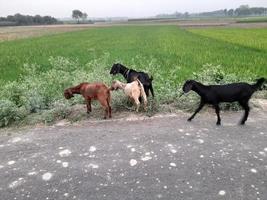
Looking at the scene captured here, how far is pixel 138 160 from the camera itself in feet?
17.2

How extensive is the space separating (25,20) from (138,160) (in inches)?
4982

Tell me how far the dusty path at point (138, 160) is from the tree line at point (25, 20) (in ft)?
394

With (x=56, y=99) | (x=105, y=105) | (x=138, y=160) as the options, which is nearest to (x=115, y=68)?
(x=56, y=99)

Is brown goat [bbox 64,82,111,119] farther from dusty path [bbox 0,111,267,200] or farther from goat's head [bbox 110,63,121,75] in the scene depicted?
goat's head [bbox 110,63,121,75]

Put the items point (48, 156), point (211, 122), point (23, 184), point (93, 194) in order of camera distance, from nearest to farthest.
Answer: point (93, 194), point (23, 184), point (48, 156), point (211, 122)

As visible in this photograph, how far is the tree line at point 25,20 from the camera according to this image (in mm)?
119488

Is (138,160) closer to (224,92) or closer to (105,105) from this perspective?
(105,105)

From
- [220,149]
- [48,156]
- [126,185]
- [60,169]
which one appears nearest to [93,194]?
[126,185]

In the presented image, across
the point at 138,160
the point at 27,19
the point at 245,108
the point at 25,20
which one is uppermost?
the point at 245,108

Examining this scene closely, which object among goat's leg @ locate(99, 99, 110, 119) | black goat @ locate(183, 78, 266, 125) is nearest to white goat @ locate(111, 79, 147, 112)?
goat's leg @ locate(99, 99, 110, 119)

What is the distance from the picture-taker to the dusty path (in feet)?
14.5

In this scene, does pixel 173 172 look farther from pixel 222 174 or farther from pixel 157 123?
pixel 157 123

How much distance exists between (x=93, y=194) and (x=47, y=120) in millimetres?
3406

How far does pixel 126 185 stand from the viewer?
4.55 meters
